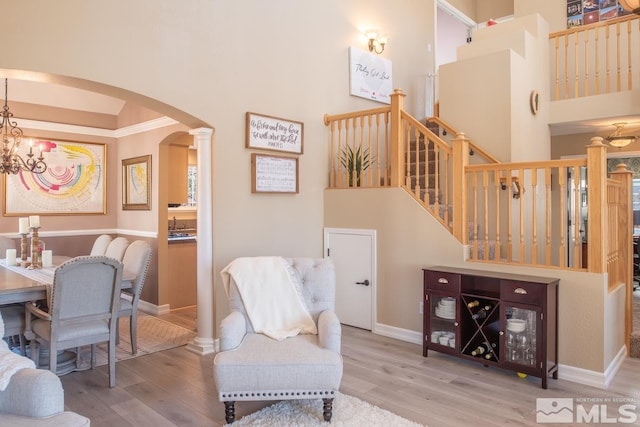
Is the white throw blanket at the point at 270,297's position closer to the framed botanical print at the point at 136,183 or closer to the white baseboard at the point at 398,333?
the white baseboard at the point at 398,333

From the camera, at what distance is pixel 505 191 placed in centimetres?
484

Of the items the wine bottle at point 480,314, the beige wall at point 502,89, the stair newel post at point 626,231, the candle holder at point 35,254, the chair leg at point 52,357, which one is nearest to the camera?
the chair leg at point 52,357

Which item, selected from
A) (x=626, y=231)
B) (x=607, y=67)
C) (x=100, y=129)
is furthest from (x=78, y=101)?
(x=607, y=67)

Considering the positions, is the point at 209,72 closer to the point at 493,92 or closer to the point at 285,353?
the point at 285,353

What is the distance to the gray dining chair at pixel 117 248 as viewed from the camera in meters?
4.57

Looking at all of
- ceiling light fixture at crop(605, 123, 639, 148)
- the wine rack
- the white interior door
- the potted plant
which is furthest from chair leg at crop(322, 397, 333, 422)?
ceiling light fixture at crop(605, 123, 639, 148)

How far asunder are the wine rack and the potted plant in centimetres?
156

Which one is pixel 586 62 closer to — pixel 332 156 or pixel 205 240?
pixel 332 156

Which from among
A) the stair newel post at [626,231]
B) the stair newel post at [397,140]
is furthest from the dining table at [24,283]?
the stair newel post at [626,231]

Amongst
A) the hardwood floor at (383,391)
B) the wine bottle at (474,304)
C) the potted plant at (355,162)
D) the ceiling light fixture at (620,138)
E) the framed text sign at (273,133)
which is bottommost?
the hardwood floor at (383,391)

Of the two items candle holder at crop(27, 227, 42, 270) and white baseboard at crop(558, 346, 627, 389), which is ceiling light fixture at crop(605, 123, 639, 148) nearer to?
white baseboard at crop(558, 346, 627, 389)

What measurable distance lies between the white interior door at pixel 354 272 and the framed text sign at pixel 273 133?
111cm

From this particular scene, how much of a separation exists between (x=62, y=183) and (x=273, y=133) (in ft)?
10.5

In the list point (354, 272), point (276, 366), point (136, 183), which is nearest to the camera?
point (276, 366)
